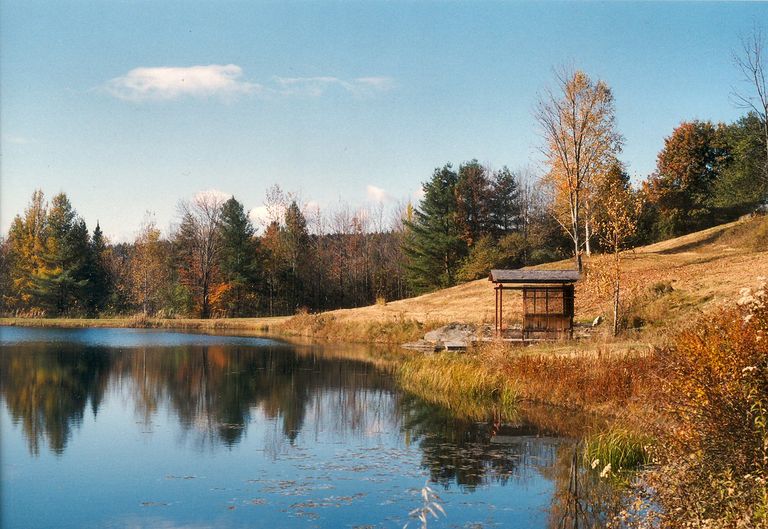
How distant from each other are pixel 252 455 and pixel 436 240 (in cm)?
5232

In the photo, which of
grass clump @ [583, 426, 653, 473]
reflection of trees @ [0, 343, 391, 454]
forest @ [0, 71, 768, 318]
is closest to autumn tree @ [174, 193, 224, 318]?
forest @ [0, 71, 768, 318]

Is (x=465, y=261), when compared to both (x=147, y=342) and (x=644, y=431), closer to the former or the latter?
(x=147, y=342)

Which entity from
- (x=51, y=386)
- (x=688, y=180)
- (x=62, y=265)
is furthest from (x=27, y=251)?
(x=688, y=180)

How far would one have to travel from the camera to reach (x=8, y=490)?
1390 centimetres

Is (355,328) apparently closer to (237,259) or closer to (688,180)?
(237,259)

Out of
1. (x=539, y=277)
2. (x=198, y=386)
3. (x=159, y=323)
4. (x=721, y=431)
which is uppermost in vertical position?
(x=539, y=277)

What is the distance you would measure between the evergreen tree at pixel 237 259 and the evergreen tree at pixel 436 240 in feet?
51.8

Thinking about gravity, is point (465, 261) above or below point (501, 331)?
above

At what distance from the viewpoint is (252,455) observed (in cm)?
1683

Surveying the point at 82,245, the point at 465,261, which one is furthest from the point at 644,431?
the point at 82,245

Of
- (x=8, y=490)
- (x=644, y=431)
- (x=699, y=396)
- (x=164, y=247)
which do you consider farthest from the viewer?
(x=164, y=247)

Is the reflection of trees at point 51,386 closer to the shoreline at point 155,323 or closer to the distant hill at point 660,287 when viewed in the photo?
the distant hill at point 660,287

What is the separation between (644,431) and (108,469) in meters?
11.4

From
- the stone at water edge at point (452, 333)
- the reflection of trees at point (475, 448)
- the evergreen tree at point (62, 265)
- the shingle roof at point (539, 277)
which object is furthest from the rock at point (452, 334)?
the evergreen tree at point (62, 265)
